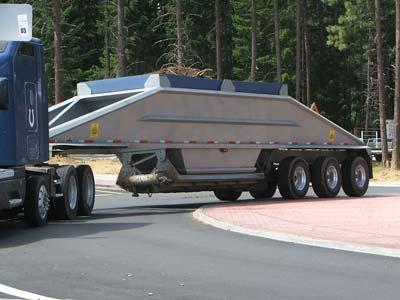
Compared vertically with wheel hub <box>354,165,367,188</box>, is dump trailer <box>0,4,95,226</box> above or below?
above

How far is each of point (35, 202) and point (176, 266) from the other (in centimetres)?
454

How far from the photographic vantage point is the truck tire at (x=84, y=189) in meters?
15.3

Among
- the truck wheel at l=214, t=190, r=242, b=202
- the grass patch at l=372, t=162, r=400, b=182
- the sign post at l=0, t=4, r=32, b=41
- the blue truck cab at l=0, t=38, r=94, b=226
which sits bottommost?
the grass patch at l=372, t=162, r=400, b=182

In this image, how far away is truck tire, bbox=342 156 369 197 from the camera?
21516 mm

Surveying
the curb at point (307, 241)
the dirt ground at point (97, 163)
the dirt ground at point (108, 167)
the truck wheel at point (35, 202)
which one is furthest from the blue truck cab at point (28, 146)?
the dirt ground at point (97, 163)

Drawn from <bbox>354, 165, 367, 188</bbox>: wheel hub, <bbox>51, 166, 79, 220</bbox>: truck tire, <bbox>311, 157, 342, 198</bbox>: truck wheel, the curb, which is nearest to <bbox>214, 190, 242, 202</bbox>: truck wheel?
<bbox>311, 157, 342, 198</bbox>: truck wheel

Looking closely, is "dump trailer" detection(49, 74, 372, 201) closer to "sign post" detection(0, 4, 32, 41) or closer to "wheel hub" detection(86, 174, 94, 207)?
"wheel hub" detection(86, 174, 94, 207)

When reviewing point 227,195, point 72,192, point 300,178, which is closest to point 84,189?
point 72,192

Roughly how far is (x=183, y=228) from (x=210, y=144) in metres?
4.75

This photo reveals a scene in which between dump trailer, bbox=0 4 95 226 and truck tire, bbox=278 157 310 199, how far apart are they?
6.73 m

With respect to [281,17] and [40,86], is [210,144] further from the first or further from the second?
[281,17]

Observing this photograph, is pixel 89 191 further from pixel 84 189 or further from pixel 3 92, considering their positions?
pixel 3 92

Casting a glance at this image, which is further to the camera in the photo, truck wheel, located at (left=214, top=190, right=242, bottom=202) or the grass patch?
the grass patch

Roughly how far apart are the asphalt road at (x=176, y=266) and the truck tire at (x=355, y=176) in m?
9.45
